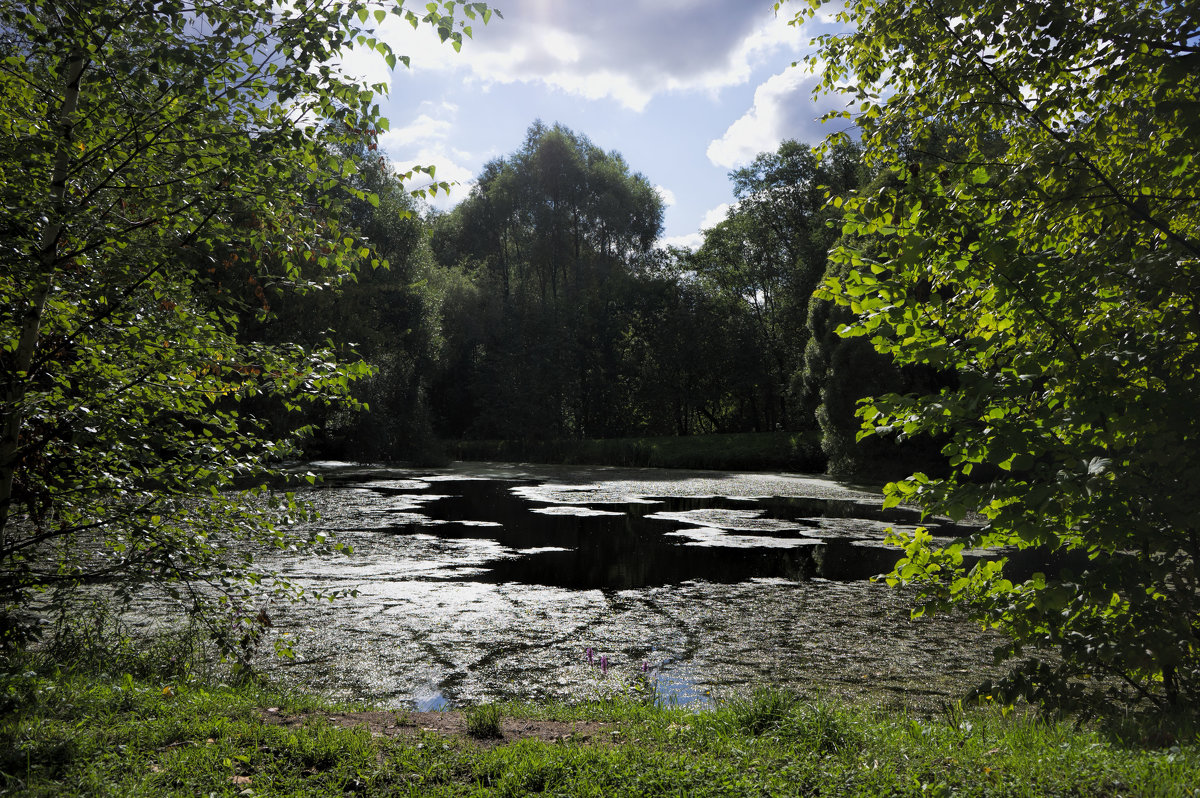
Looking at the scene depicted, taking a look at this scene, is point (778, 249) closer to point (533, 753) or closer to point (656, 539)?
point (656, 539)

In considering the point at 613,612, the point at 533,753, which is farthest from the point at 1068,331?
the point at 613,612

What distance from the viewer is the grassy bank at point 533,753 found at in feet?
10.8

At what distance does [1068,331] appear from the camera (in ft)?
13.1

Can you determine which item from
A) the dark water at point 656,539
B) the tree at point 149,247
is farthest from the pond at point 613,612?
the tree at point 149,247

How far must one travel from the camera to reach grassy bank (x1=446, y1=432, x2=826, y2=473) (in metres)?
31.5

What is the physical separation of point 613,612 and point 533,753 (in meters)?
4.88

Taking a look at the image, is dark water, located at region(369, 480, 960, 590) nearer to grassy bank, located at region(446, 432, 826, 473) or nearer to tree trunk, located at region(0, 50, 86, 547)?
tree trunk, located at region(0, 50, 86, 547)

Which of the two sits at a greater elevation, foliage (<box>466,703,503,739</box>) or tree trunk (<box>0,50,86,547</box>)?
tree trunk (<box>0,50,86,547</box>)

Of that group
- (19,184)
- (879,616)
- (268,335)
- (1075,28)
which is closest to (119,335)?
(19,184)

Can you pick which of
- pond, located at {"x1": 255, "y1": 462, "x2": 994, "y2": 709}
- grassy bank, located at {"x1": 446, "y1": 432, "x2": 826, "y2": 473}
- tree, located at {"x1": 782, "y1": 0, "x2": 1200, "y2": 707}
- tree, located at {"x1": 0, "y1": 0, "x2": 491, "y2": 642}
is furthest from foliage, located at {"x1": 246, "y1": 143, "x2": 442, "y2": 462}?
tree, located at {"x1": 782, "y1": 0, "x2": 1200, "y2": 707}

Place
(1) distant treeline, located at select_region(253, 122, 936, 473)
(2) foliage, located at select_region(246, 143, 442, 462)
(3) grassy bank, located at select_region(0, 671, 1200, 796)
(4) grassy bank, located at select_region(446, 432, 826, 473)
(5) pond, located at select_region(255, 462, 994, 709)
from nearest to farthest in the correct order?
(3) grassy bank, located at select_region(0, 671, 1200, 796)
(5) pond, located at select_region(255, 462, 994, 709)
(2) foliage, located at select_region(246, 143, 442, 462)
(4) grassy bank, located at select_region(446, 432, 826, 473)
(1) distant treeline, located at select_region(253, 122, 936, 473)

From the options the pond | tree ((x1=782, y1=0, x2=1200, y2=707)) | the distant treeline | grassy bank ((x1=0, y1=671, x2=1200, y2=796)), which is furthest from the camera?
the distant treeline

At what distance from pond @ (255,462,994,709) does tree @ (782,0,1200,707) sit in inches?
94.8

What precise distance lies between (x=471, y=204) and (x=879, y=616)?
45111 mm
